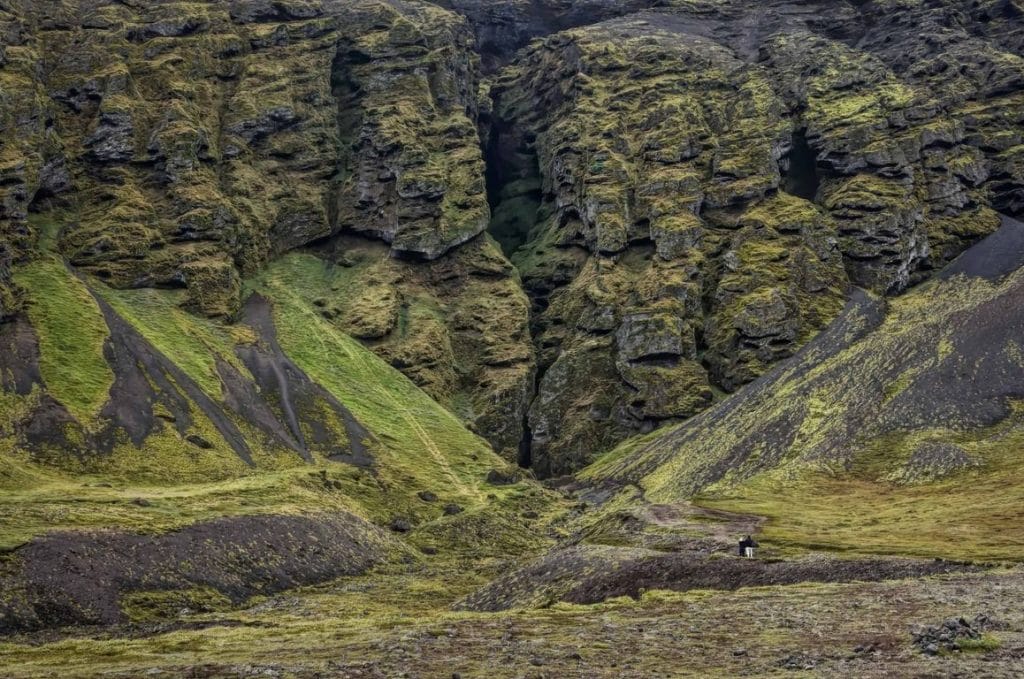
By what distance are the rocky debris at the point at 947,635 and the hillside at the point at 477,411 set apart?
0.72ft

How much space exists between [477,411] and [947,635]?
13474 cm

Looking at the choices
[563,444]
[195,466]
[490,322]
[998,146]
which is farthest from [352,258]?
[998,146]

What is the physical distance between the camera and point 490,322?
615 feet

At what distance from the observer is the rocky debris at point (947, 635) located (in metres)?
37.2

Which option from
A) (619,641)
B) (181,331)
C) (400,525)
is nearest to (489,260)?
(181,331)

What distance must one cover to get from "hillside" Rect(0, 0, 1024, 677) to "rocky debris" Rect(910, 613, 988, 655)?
0.72 ft

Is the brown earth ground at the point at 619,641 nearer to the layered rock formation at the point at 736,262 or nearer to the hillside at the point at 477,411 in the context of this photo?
the hillside at the point at 477,411

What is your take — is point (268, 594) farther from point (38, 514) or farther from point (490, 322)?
point (490, 322)

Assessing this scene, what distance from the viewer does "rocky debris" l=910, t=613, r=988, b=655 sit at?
37188 millimetres

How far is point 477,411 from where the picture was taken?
170875 mm

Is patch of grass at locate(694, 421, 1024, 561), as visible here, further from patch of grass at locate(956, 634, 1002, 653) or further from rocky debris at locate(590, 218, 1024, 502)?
patch of grass at locate(956, 634, 1002, 653)

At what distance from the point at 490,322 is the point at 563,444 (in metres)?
31.4

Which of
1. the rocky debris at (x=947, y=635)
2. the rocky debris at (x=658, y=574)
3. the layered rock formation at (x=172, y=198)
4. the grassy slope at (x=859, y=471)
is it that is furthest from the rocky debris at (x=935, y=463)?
the layered rock formation at (x=172, y=198)

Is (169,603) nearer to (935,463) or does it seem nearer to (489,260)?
(935,463)
